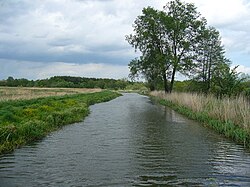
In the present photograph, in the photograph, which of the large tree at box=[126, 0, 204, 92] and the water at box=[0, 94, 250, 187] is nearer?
the water at box=[0, 94, 250, 187]

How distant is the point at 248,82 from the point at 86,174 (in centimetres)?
2220

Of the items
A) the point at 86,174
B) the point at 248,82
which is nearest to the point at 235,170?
the point at 86,174

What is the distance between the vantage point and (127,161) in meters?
9.89

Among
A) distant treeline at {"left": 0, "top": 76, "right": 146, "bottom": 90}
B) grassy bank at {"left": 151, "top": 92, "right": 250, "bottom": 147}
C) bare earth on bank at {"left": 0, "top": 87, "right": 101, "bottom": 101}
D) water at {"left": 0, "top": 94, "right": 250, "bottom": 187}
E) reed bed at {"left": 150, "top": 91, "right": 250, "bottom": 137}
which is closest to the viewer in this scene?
water at {"left": 0, "top": 94, "right": 250, "bottom": 187}

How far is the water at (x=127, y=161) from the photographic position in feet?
25.7

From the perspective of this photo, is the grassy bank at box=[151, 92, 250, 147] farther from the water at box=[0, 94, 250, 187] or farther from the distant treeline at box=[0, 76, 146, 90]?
the distant treeline at box=[0, 76, 146, 90]

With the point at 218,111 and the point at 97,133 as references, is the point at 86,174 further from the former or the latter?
the point at 218,111

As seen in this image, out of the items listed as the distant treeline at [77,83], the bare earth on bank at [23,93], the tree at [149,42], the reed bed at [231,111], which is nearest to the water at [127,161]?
the reed bed at [231,111]

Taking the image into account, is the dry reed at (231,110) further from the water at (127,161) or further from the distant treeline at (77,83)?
the distant treeline at (77,83)

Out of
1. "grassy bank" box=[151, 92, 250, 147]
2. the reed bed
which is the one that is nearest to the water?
"grassy bank" box=[151, 92, 250, 147]

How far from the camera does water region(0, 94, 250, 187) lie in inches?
309

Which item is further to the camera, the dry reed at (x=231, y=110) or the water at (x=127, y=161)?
the dry reed at (x=231, y=110)

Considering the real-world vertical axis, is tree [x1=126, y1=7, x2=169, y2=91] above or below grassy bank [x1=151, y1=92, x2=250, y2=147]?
above

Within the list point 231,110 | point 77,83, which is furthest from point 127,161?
point 77,83
